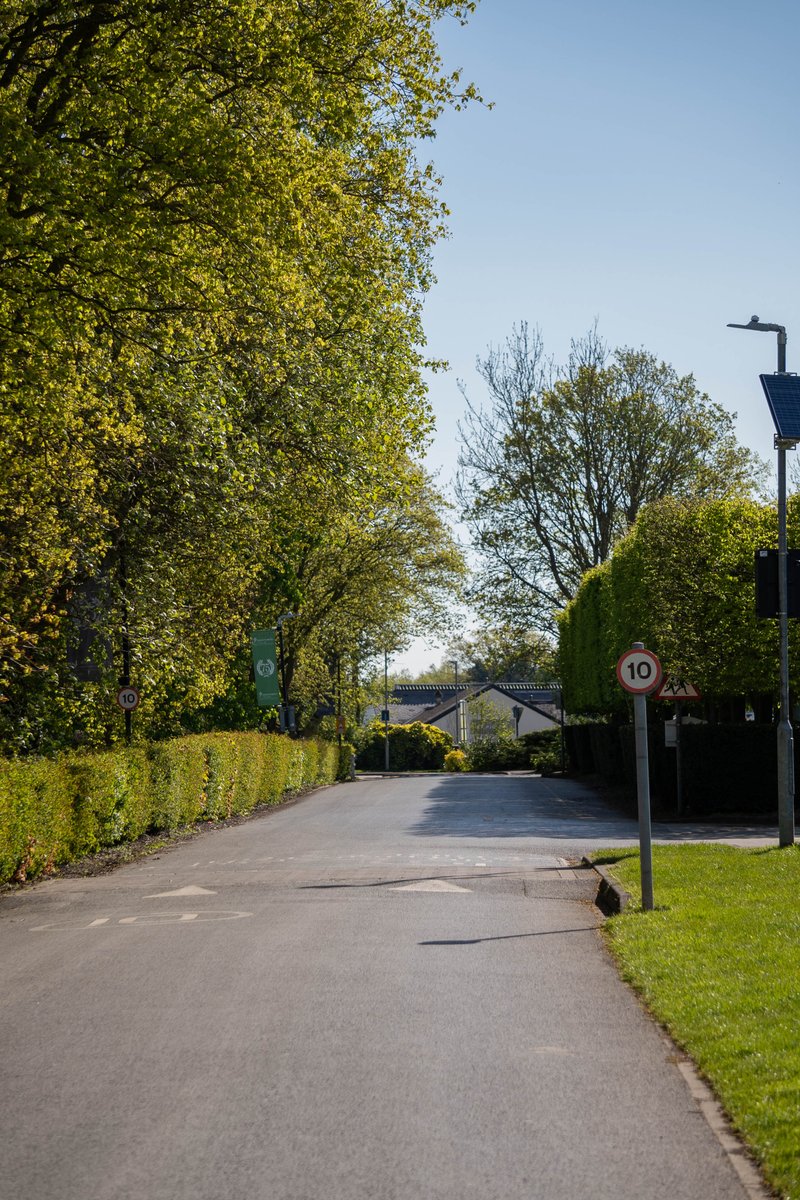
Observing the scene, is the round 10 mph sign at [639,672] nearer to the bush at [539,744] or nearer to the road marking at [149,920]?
the road marking at [149,920]

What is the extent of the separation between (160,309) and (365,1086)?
10872 millimetres

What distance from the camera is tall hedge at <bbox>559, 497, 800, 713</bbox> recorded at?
94.8 ft

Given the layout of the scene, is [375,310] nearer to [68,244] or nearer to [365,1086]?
[68,244]

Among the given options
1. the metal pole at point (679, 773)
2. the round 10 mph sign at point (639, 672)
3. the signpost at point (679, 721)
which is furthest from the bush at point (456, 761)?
the round 10 mph sign at point (639, 672)

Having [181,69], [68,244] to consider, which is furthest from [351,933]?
[181,69]

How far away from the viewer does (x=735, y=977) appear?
27.7 ft

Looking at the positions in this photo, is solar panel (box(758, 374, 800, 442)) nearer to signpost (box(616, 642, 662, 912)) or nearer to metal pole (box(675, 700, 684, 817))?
signpost (box(616, 642, 662, 912))

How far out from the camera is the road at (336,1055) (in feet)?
16.5

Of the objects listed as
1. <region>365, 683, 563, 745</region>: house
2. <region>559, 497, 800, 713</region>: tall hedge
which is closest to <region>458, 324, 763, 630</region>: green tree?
<region>559, 497, 800, 713</region>: tall hedge

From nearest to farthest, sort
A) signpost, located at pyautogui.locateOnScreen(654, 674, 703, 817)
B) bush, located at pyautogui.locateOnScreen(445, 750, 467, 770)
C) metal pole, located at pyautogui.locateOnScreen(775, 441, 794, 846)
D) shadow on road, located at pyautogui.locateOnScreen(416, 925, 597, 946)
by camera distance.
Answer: shadow on road, located at pyautogui.locateOnScreen(416, 925, 597, 946) < metal pole, located at pyautogui.locateOnScreen(775, 441, 794, 846) < signpost, located at pyautogui.locateOnScreen(654, 674, 703, 817) < bush, located at pyautogui.locateOnScreen(445, 750, 467, 770)

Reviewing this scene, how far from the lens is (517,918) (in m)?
12.6

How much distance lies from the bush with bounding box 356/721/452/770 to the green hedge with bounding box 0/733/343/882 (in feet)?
174

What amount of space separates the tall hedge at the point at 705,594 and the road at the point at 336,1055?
1507cm

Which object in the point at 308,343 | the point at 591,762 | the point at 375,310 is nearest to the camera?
the point at 308,343
